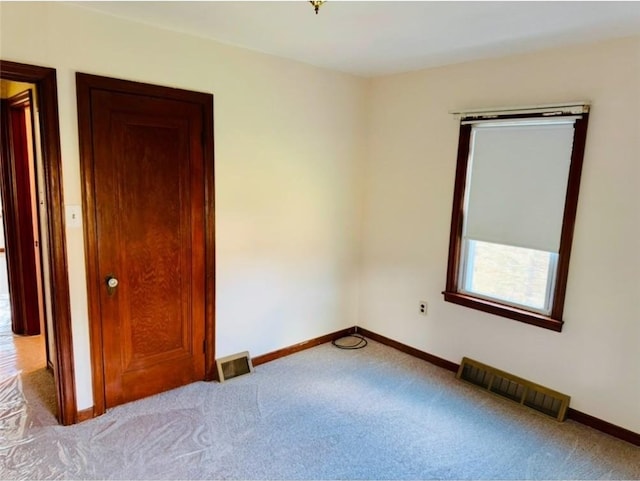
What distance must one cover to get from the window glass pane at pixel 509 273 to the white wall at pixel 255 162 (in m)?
1.14

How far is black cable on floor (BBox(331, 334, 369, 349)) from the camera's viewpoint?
3.92m

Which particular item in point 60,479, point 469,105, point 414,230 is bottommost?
point 60,479

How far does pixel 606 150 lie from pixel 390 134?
5.32ft

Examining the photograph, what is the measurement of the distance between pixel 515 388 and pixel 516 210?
1256mm

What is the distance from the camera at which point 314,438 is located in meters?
2.57

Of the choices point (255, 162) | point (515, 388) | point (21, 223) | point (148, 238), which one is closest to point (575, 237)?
point (515, 388)

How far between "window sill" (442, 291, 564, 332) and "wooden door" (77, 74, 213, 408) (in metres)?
1.91

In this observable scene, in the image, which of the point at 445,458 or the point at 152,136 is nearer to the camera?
the point at 445,458

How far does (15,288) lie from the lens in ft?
12.6

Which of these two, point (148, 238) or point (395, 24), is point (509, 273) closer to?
point (395, 24)

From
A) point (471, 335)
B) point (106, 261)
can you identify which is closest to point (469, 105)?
point (471, 335)

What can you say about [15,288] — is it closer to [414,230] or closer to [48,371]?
[48,371]

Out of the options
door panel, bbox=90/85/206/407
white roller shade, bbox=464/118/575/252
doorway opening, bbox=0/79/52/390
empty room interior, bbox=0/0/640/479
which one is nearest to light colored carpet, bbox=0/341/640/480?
empty room interior, bbox=0/0/640/479

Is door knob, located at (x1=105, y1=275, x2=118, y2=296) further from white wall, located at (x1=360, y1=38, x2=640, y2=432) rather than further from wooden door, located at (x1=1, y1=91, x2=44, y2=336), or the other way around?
white wall, located at (x1=360, y1=38, x2=640, y2=432)
